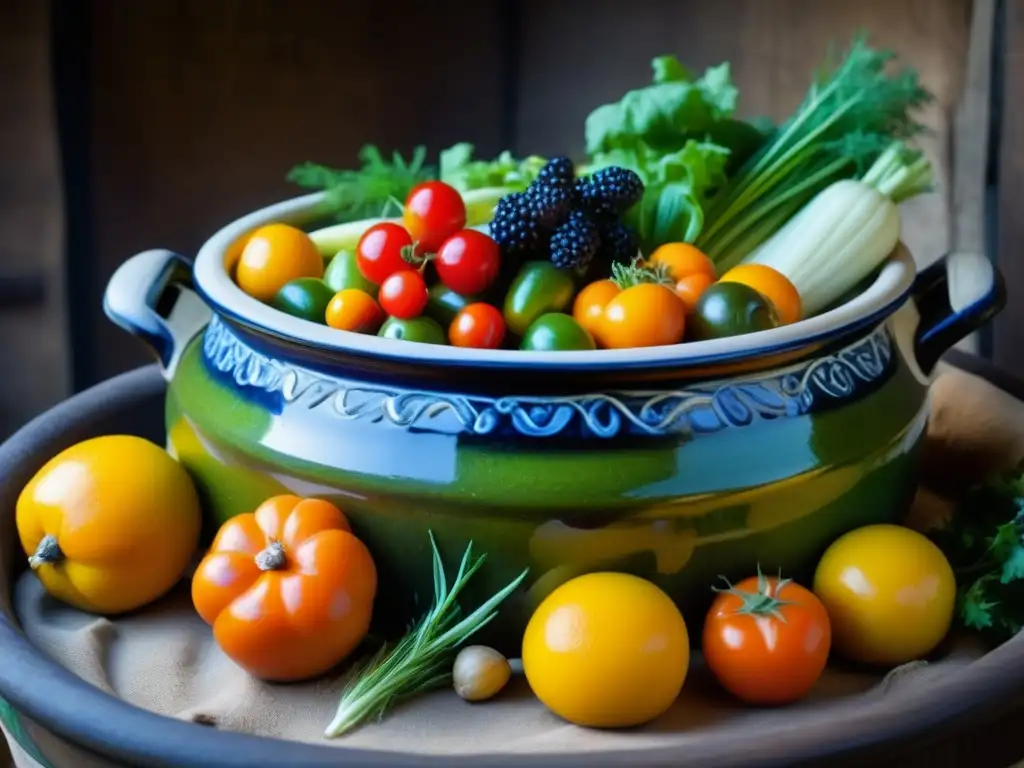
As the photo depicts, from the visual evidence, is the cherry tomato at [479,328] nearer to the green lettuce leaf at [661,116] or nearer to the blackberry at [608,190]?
the blackberry at [608,190]

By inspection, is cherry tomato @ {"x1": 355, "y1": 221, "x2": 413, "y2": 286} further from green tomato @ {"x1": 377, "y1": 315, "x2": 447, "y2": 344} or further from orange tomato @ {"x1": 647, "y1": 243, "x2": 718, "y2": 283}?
orange tomato @ {"x1": 647, "y1": 243, "x2": 718, "y2": 283}

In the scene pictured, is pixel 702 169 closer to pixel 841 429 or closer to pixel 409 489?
pixel 841 429

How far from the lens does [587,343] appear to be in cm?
79

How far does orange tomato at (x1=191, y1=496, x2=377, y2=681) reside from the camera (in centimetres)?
71

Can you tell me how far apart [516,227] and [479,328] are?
0.32 feet

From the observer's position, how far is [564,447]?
0.73m

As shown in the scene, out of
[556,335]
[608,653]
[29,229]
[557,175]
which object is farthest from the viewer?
[29,229]

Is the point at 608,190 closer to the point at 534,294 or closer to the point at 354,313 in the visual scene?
the point at 534,294

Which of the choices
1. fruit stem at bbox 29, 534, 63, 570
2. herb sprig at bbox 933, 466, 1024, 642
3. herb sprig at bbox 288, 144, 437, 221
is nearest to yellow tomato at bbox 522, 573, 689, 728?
herb sprig at bbox 933, 466, 1024, 642

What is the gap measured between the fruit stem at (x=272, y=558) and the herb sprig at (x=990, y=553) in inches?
18.2

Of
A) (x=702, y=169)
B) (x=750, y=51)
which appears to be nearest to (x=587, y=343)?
(x=702, y=169)

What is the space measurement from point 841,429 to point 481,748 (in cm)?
33

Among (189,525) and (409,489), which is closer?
(409,489)

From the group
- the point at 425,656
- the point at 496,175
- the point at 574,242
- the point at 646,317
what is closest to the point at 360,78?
the point at 496,175
